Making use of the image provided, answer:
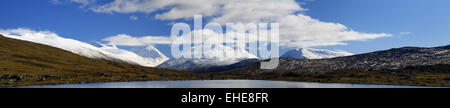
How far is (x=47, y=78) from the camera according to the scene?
186m
